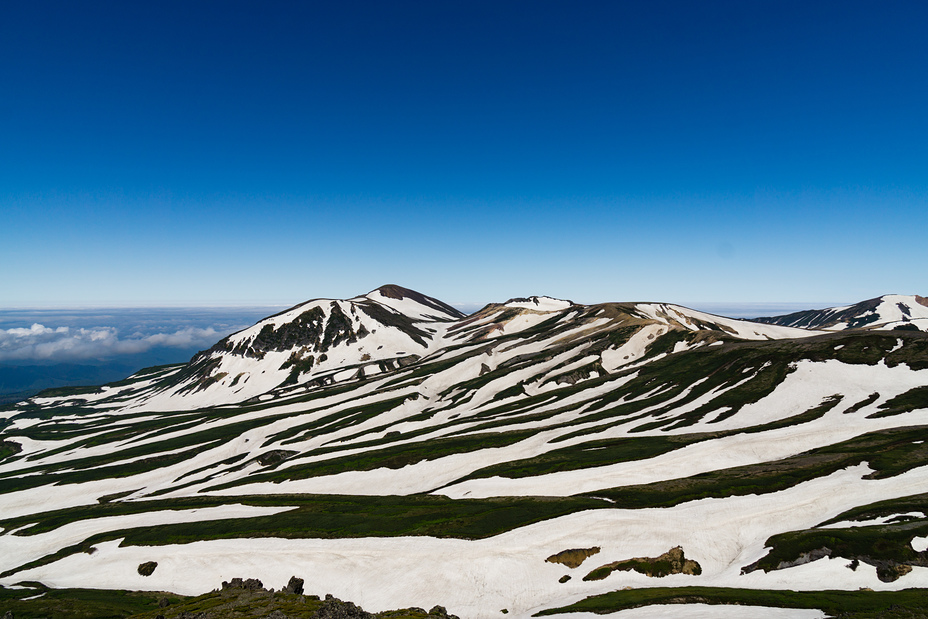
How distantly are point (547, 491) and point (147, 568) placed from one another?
194 feet

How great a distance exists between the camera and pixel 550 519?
53.9 metres

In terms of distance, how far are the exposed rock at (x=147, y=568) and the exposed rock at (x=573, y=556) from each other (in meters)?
54.1

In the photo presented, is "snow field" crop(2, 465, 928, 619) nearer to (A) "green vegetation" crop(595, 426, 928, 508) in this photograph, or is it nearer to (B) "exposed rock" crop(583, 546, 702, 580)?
(B) "exposed rock" crop(583, 546, 702, 580)

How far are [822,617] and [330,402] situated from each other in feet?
514

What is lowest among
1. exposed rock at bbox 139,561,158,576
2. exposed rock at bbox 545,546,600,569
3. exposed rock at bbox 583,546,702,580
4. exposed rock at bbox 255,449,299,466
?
exposed rock at bbox 255,449,299,466

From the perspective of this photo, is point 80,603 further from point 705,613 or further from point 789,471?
point 789,471

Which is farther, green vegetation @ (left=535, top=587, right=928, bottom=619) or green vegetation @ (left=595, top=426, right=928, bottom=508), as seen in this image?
green vegetation @ (left=595, top=426, right=928, bottom=508)

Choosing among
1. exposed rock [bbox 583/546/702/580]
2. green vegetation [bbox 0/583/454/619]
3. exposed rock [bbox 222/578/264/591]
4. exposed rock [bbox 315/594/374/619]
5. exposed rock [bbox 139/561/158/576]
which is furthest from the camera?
exposed rock [bbox 139/561/158/576]

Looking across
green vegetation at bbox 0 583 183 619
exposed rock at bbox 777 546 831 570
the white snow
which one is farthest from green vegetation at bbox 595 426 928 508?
green vegetation at bbox 0 583 183 619

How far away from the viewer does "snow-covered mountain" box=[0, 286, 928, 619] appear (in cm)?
4266

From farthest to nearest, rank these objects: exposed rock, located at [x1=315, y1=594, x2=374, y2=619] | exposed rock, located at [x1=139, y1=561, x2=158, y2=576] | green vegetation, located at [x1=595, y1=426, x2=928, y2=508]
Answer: exposed rock, located at [x1=139, y1=561, x2=158, y2=576] → green vegetation, located at [x1=595, y1=426, x2=928, y2=508] → exposed rock, located at [x1=315, y1=594, x2=374, y2=619]

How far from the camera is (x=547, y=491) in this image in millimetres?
68312

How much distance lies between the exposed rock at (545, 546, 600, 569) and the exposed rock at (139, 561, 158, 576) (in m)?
54.1

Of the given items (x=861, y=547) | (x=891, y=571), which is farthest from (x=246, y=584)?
→ (x=861, y=547)
